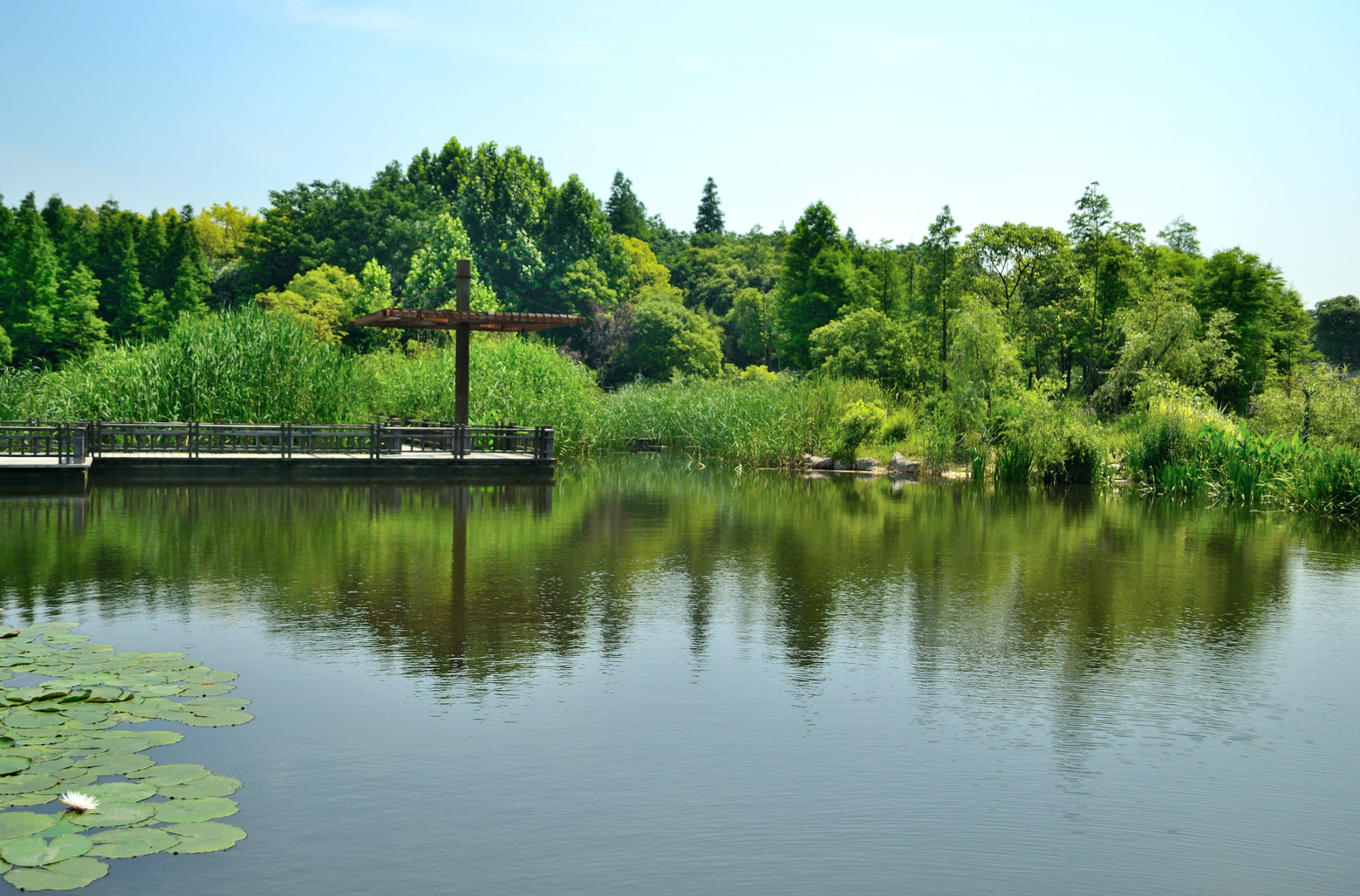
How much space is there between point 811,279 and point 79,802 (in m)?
58.1

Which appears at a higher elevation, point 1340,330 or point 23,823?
point 1340,330

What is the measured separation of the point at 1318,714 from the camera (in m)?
8.06

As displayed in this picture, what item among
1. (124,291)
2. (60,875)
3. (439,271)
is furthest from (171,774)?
(124,291)

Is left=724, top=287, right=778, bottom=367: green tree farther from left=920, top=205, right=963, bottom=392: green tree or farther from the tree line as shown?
left=920, top=205, right=963, bottom=392: green tree

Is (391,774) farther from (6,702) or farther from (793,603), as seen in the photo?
(793,603)

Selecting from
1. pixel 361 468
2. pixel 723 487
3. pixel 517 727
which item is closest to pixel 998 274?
pixel 723 487

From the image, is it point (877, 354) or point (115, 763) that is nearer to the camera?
point (115, 763)

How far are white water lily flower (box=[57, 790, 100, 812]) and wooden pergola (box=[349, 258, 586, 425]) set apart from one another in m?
23.1

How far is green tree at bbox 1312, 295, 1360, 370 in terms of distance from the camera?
7606 cm

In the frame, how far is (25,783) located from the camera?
587 cm

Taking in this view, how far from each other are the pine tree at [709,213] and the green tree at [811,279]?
56.4 metres

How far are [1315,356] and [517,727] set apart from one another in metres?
73.0

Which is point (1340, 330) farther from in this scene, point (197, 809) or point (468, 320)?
point (197, 809)

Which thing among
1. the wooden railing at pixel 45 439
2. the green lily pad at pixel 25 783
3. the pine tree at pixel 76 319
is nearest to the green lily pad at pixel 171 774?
the green lily pad at pixel 25 783
